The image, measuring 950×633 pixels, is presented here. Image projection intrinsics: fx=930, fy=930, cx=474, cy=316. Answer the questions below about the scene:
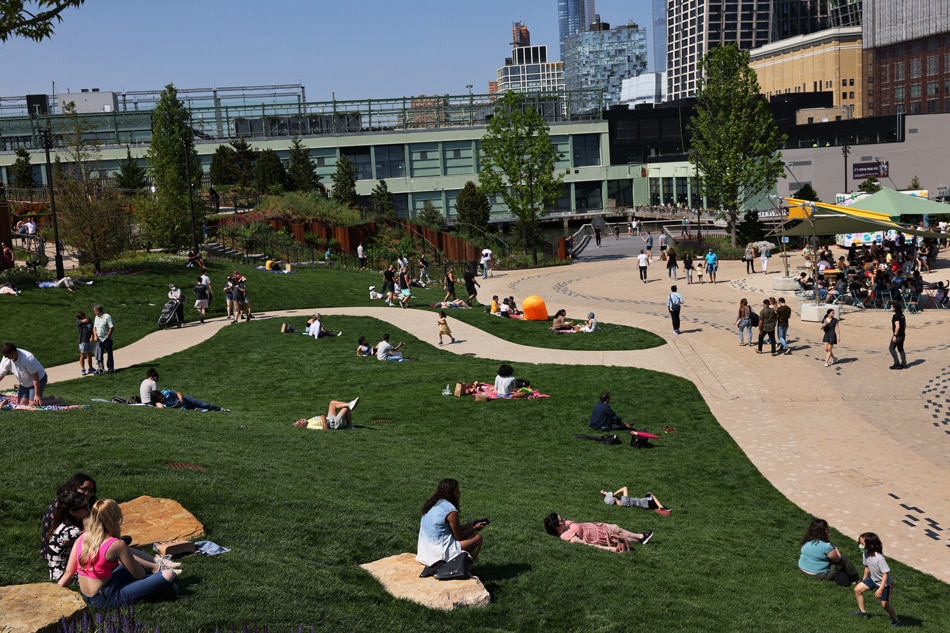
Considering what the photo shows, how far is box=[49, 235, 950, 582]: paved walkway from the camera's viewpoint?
14.1 metres

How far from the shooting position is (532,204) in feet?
167

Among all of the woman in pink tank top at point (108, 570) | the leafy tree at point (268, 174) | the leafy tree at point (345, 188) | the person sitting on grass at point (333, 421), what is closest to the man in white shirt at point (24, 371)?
the person sitting on grass at point (333, 421)

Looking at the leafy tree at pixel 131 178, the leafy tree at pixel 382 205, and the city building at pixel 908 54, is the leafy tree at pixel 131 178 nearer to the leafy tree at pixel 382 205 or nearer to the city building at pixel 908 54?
the leafy tree at pixel 382 205

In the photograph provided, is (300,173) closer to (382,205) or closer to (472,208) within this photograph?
(382,205)

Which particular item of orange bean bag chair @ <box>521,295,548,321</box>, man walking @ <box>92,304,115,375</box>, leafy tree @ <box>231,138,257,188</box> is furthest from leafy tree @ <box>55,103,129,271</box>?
leafy tree @ <box>231,138,257,188</box>

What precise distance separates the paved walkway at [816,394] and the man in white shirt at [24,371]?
6684mm

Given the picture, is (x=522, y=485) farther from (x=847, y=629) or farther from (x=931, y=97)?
(x=931, y=97)

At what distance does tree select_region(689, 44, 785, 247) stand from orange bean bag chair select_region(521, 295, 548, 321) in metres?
24.6

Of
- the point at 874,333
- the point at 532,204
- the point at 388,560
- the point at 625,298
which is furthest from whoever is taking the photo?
the point at 532,204

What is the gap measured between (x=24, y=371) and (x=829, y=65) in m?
177

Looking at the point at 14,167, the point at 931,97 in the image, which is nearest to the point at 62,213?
the point at 14,167

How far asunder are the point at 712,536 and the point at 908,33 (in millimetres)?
140763

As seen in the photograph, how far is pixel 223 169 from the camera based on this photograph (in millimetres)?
71875

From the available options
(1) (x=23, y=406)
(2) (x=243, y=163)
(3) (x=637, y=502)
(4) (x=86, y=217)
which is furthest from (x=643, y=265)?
(2) (x=243, y=163)
